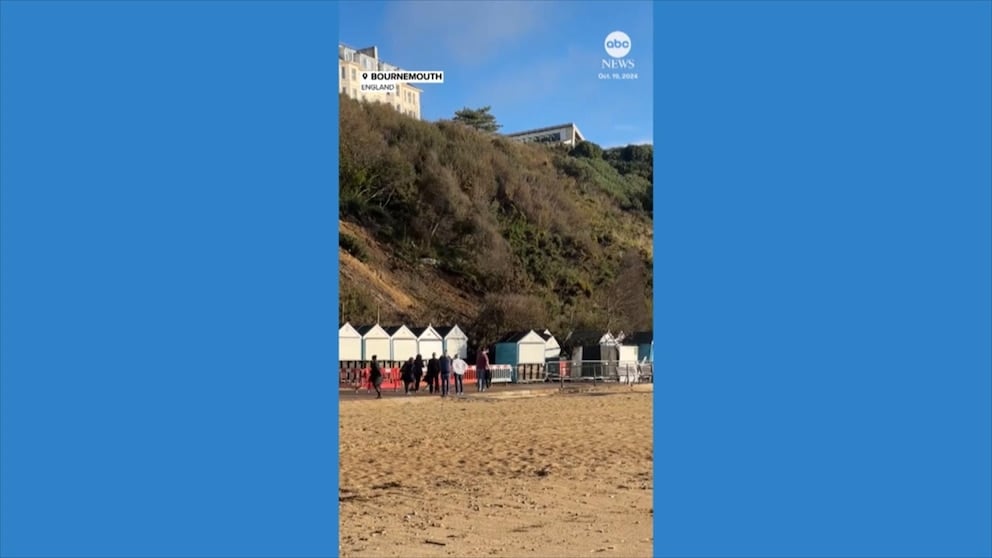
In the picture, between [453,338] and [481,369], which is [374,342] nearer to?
[453,338]

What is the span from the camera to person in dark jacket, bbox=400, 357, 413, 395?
4238 millimetres

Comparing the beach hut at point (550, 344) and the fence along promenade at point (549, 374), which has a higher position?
the beach hut at point (550, 344)

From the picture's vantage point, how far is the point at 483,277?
432 cm

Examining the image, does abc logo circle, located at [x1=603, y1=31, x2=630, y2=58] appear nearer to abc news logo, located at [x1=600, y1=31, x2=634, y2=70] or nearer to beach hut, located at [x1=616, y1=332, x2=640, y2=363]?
abc news logo, located at [x1=600, y1=31, x2=634, y2=70]

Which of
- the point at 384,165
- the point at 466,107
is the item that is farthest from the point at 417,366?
the point at 466,107

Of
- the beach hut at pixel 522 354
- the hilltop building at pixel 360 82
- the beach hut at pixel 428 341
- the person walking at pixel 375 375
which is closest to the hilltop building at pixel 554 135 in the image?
the hilltop building at pixel 360 82

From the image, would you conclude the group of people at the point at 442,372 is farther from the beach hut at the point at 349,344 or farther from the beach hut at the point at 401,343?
the beach hut at the point at 349,344

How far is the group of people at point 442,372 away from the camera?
4.22 metres

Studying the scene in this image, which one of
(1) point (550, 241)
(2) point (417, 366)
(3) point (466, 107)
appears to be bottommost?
(2) point (417, 366)

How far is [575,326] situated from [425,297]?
817 millimetres

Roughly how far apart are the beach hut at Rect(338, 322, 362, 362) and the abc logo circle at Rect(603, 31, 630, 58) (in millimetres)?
1872

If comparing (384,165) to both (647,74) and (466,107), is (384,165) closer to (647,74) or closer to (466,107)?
(466,107)

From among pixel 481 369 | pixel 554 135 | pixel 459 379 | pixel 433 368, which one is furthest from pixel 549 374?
pixel 554 135

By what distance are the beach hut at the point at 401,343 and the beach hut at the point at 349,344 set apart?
0.54 ft
